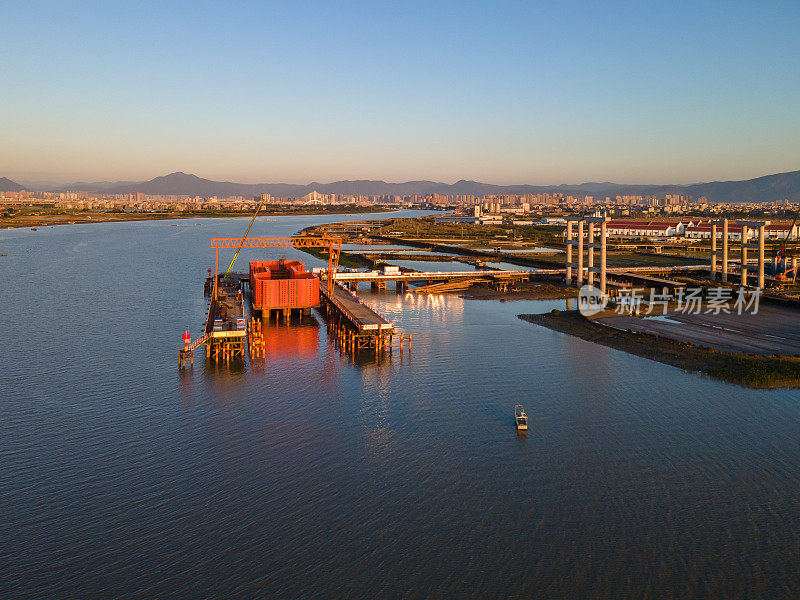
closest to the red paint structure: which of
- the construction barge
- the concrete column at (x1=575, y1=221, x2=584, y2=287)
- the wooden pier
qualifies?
the construction barge

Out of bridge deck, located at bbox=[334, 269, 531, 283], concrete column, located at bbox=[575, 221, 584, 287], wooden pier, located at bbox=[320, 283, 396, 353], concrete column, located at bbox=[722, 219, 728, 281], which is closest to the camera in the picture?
wooden pier, located at bbox=[320, 283, 396, 353]

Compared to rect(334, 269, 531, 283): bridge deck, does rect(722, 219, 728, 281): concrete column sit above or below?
above

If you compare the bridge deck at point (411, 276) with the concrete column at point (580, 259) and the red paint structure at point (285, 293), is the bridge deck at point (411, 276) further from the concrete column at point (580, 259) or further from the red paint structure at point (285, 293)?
the red paint structure at point (285, 293)

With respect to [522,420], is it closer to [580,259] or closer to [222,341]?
[222,341]

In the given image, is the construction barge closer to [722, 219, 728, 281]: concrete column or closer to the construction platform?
the construction platform

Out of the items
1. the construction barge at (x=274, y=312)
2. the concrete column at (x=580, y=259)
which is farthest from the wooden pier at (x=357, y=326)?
the concrete column at (x=580, y=259)

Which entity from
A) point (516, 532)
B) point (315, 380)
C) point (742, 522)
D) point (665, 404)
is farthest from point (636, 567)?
point (315, 380)

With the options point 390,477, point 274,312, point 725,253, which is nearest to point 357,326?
point 274,312
